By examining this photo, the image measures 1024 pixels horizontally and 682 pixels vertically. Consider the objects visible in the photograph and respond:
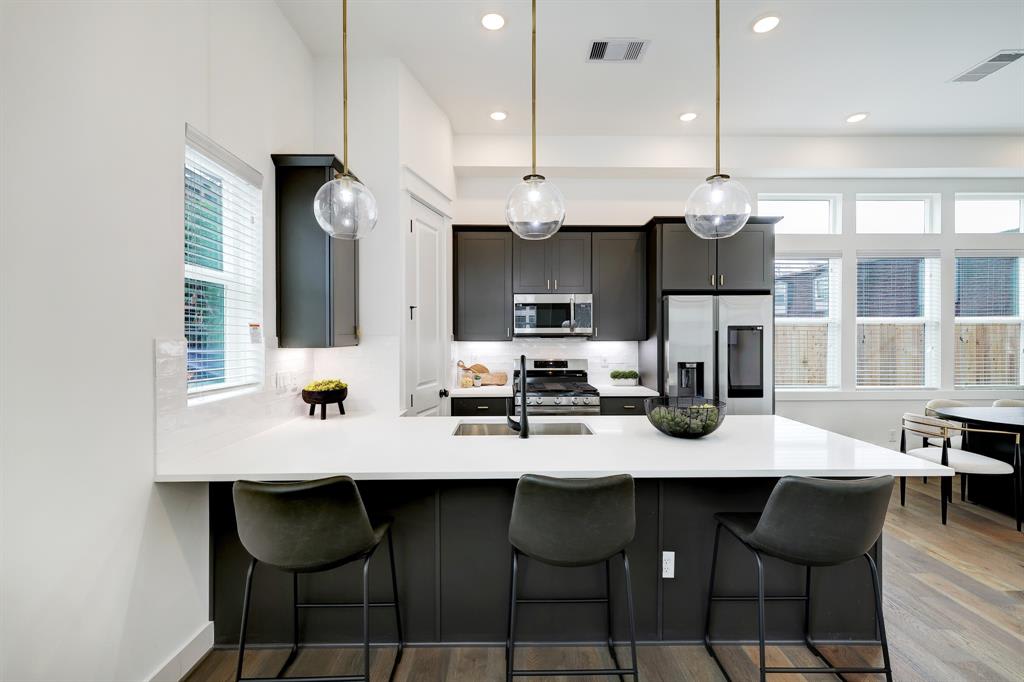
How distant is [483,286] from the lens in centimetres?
455

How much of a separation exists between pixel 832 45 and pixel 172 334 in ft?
13.6

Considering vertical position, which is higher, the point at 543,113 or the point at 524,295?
the point at 543,113

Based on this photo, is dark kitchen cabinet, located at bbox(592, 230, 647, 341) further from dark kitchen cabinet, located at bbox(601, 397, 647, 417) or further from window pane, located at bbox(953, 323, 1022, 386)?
window pane, located at bbox(953, 323, 1022, 386)

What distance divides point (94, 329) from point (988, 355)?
736 centimetres

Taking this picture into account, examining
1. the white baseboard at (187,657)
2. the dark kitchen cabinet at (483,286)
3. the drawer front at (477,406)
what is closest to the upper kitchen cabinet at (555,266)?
the dark kitchen cabinet at (483,286)

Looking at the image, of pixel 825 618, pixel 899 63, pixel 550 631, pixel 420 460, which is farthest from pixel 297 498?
pixel 899 63

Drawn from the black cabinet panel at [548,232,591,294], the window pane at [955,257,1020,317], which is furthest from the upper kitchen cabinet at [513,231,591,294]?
the window pane at [955,257,1020,317]

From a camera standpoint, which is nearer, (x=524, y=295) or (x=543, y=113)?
(x=543, y=113)

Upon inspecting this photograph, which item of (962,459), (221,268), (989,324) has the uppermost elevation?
(221,268)

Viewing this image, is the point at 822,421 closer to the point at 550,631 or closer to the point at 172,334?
the point at 550,631

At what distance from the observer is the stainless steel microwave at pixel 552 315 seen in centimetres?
452

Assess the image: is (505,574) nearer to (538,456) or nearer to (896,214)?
(538,456)

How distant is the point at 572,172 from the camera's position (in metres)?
4.64

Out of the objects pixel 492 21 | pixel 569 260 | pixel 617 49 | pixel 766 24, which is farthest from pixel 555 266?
pixel 766 24
